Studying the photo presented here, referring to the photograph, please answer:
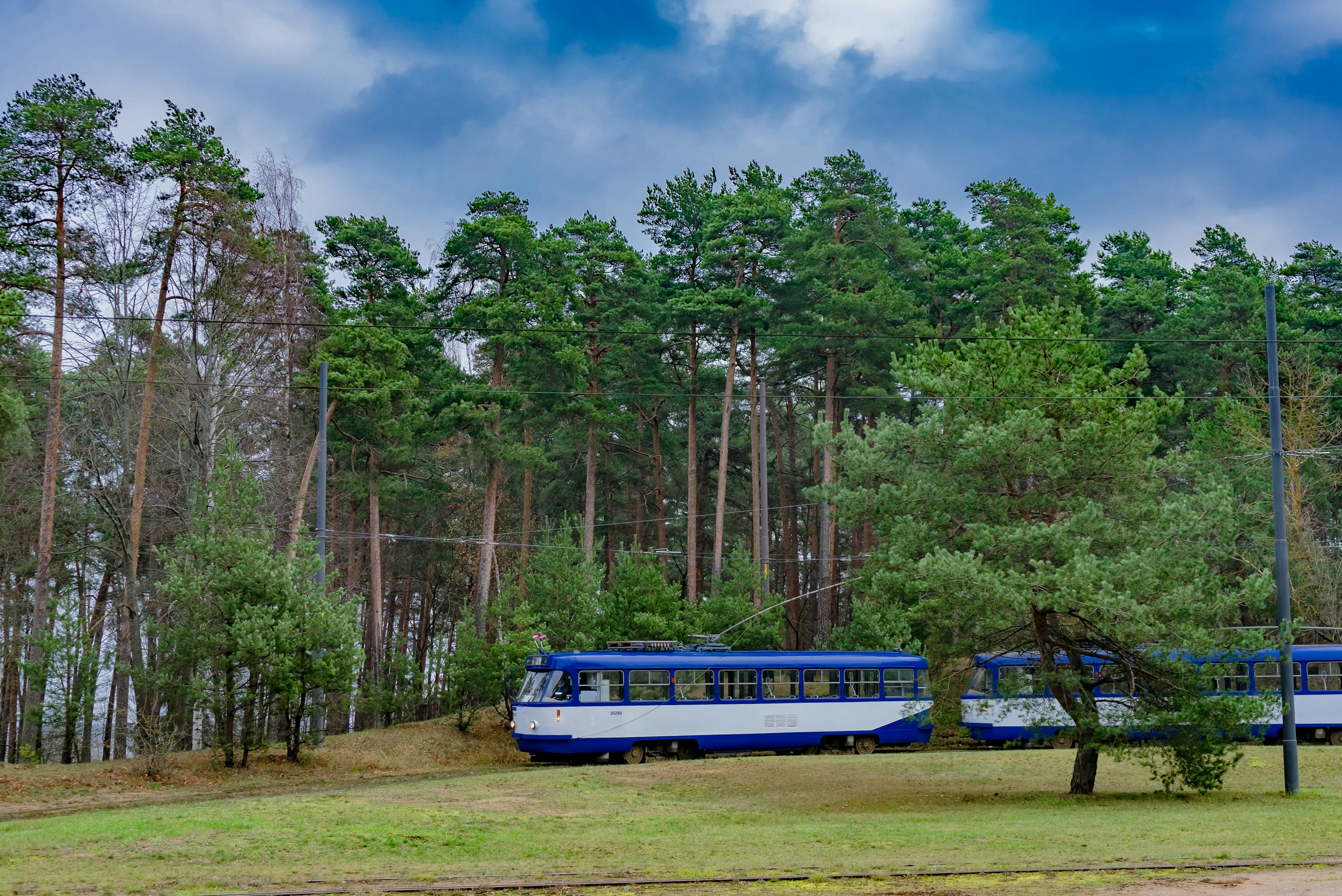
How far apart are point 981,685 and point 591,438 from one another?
16.8m

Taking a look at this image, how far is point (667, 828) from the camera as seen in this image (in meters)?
15.5

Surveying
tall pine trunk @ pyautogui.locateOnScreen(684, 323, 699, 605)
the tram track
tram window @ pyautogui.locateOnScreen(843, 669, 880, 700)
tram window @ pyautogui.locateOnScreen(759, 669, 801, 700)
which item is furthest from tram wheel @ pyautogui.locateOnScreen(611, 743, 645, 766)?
the tram track

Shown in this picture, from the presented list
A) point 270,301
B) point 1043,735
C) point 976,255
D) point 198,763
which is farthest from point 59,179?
point 976,255

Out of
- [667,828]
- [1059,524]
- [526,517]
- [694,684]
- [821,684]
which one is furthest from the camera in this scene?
[526,517]

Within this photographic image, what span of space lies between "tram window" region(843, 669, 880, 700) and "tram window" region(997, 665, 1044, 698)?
7864 millimetres

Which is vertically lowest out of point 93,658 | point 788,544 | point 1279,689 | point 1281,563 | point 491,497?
point 1279,689

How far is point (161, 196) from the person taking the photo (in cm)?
2900

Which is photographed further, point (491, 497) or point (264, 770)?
point (491, 497)

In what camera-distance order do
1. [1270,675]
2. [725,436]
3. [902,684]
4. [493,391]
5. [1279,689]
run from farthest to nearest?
[725,436], [493,391], [902,684], [1270,675], [1279,689]

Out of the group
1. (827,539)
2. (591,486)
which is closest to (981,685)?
(827,539)

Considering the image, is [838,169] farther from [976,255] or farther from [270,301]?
[270,301]

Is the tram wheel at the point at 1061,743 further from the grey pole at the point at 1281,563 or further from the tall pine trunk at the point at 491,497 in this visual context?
the tall pine trunk at the point at 491,497

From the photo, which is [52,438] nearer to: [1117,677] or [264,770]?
[264,770]

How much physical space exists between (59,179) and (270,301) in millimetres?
6352
